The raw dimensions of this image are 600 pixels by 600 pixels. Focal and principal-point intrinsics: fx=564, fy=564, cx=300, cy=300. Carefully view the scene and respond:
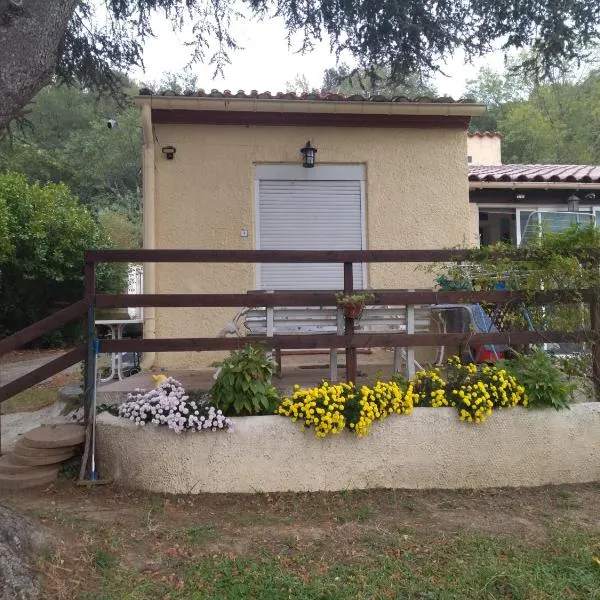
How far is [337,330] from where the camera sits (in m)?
4.71

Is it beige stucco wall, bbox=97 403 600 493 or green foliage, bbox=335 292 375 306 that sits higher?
green foliage, bbox=335 292 375 306

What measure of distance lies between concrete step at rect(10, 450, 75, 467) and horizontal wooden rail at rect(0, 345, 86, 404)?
0.47 m

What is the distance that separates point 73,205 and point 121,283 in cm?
233

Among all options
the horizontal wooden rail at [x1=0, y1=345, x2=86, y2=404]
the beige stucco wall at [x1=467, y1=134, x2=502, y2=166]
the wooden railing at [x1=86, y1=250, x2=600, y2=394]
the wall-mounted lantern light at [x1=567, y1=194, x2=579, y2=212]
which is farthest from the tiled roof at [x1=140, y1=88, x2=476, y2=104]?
the beige stucco wall at [x1=467, y1=134, x2=502, y2=166]

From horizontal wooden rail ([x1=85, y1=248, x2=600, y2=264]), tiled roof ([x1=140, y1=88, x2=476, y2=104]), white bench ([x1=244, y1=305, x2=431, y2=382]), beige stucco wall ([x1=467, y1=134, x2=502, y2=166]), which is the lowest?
white bench ([x1=244, y1=305, x2=431, y2=382])

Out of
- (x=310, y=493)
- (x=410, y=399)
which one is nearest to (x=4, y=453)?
(x=310, y=493)

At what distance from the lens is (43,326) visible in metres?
4.26

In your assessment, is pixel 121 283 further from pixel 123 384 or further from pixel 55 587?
pixel 55 587

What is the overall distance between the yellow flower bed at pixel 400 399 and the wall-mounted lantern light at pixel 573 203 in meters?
5.39

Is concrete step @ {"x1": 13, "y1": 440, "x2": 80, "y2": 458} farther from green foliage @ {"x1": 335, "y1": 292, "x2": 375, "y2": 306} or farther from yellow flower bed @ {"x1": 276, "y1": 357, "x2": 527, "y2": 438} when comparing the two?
green foliage @ {"x1": 335, "y1": 292, "x2": 375, "y2": 306}

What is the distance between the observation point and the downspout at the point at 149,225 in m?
6.87

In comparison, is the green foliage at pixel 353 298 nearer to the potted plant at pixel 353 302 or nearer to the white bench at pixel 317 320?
the potted plant at pixel 353 302

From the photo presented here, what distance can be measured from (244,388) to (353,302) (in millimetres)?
1102

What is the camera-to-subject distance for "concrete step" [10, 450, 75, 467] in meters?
4.19
